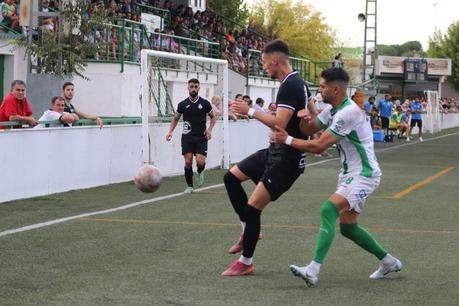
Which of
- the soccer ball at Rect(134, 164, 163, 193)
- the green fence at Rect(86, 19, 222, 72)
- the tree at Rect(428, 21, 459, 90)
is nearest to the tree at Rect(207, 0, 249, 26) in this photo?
the tree at Rect(428, 21, 459, 90)

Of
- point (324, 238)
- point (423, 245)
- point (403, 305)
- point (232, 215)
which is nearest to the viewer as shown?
point (403, 305)

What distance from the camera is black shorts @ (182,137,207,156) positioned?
17.9 meters

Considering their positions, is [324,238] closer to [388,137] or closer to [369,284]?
[369,284]

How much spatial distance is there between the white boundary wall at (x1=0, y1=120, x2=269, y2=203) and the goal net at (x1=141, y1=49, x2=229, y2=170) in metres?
0.06

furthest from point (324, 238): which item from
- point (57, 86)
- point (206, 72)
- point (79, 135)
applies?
point (206, 72)

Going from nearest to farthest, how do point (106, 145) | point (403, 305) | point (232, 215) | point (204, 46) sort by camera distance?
point (403, 305), point (232, 215), point (106, 145), point (204, 46)

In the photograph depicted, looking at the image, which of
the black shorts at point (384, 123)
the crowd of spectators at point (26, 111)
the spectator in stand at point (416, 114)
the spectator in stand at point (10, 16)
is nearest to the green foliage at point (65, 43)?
the spectator in stand at point (10, 16)

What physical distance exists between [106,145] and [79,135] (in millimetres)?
1194

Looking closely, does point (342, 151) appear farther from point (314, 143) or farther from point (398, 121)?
point (398, 121)

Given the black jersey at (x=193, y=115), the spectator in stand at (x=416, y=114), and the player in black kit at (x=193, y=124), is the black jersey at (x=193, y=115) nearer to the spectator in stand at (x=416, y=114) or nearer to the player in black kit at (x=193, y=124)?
the player in black kit at (x=193, y=124)

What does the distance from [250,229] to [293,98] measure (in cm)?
119

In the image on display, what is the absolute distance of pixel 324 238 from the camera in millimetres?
8516

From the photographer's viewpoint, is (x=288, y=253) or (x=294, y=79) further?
(x=288, y=253)

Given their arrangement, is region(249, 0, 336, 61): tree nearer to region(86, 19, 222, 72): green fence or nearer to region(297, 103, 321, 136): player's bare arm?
region(86, 19, 222, 72): green fence
